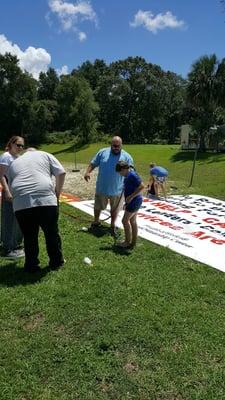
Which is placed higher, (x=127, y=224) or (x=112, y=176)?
(x=112, y=176)

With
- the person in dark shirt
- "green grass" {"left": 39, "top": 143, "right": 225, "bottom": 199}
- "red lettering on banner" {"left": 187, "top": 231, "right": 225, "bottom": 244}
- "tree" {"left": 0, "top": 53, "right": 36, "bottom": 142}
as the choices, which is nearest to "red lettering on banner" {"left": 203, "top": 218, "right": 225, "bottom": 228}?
"red lettering on banner" {"left": 187, "top": 231, "right": 225, "bottom": 244}

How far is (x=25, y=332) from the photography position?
444cm

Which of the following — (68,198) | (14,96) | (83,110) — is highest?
(14,96)

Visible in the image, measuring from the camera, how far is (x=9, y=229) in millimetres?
6840

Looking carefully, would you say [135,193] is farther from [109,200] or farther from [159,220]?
[159,220]

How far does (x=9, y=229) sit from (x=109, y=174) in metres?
2.27

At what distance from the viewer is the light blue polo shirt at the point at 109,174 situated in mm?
8352

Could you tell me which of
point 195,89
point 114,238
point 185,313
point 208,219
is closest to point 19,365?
point 185,313

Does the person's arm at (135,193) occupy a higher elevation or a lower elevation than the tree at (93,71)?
lower

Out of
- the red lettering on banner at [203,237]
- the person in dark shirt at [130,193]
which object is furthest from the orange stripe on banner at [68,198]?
the person in dark shirt at [130,193]

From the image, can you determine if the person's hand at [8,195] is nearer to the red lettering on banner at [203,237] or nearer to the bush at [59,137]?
the red lettering on banner at [203,237]

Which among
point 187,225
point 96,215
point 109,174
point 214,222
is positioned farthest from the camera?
point 214,222

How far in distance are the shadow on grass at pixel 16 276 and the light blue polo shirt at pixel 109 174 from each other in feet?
8.57

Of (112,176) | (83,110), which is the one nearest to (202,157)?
(83,110)
